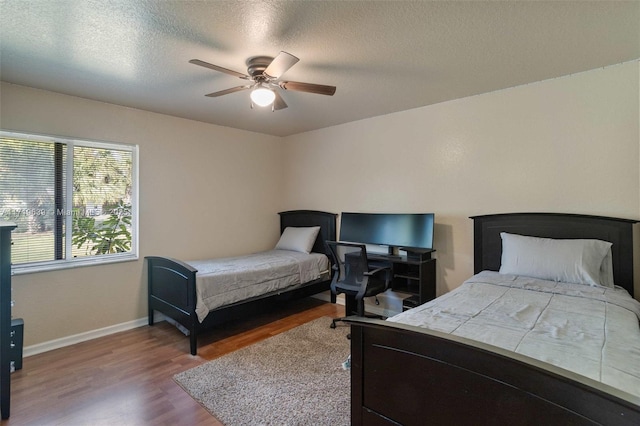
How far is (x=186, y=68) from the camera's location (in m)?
2.47

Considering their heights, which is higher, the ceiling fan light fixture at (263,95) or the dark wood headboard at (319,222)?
the ceiling fan light fixture at (263,95)

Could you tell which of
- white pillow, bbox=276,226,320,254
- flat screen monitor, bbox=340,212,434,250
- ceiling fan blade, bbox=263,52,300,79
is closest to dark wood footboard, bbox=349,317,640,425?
ceiling fan blade, bbox=263,52,300,79

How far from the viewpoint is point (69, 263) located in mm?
3166

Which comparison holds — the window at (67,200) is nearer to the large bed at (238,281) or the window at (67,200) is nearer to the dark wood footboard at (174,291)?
the dark wood footboard at (174,291)

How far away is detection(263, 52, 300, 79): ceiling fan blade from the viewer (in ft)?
6.39

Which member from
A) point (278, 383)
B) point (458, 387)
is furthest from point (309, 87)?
point (278, 383)

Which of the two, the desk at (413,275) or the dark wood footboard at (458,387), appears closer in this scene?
the dark wood footboard at (458,387)

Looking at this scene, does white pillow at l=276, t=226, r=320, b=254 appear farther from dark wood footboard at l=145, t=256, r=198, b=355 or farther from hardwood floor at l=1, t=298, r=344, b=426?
dark wood footboard at l=145, t=256, r=198, b=355

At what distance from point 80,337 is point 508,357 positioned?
374cm

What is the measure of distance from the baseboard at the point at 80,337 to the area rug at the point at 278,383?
138 cm

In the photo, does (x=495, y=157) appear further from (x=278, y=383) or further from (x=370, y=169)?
(x=278, y=383)

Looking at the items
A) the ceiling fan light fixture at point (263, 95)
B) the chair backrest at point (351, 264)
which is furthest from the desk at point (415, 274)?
the ceiling fan light fixture at point (263, 95)

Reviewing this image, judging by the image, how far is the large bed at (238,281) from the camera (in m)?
2.93

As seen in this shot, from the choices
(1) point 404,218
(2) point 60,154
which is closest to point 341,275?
(1) point 404,218
